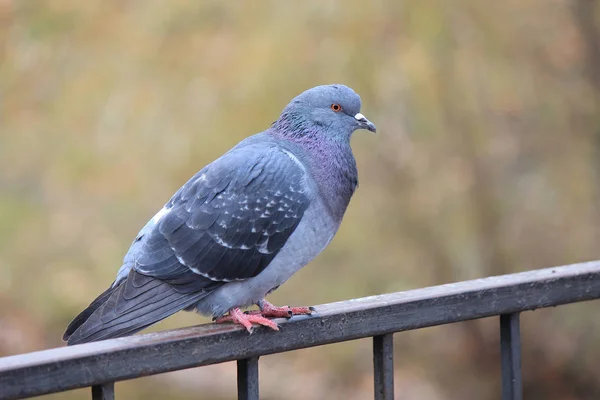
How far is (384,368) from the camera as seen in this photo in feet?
6.99

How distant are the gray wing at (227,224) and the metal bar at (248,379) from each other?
703 mm

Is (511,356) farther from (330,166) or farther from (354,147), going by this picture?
(354,147)

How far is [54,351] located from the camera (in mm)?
1750

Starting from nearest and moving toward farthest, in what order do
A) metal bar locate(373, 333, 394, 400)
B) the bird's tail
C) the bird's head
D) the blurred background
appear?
metal bar locate(373, 333, 394, 400)
the bird's tail
the bird's head
the blurred background

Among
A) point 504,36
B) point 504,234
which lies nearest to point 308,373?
point 504,234

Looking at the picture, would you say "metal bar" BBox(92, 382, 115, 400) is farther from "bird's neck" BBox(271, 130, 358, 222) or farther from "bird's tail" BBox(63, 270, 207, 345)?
"bird's neck" BBox(271, 130, 358, 222)

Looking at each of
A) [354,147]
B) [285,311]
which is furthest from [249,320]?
[354,147]

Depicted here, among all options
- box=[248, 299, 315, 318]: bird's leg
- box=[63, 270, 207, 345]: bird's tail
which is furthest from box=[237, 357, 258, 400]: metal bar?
box=[63, 270, 207, 345]: bird's tail

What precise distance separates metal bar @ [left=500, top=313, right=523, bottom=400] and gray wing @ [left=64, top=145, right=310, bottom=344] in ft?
2.71

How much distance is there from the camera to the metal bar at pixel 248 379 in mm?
1991

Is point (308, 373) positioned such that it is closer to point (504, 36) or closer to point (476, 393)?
point (476, 393)

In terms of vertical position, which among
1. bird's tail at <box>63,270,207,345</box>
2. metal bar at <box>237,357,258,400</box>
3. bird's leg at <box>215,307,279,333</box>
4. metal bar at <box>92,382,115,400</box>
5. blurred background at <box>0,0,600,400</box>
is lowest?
metal bar at <box>92,382,115,400</box>

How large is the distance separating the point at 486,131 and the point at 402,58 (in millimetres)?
877

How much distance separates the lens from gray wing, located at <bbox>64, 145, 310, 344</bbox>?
2736 mm
